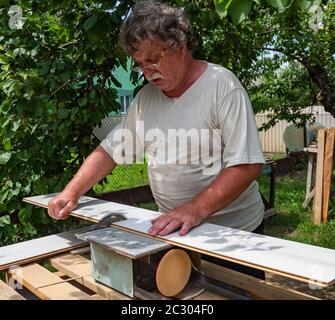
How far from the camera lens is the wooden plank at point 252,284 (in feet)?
5.02

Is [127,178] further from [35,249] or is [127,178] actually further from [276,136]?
[276,136]

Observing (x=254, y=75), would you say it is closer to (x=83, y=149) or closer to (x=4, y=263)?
(x=83, y=149)

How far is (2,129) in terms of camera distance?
2.67 metres

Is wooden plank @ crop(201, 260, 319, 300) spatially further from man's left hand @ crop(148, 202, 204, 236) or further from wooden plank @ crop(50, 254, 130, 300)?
wooden plank @ crop(50, 254, 130, 300)

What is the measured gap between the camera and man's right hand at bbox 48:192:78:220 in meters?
2.02

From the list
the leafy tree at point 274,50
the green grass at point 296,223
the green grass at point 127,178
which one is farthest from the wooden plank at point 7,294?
the green grass at point 127,178

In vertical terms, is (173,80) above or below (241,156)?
above

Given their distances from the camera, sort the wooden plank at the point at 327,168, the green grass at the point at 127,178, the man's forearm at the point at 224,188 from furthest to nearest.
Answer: the green grass at the point at 127,178
the wooden plank at the point at 327,168
the man's forearm at the point at 224,188

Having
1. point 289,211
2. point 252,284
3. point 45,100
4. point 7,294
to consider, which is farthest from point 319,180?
point 7,294

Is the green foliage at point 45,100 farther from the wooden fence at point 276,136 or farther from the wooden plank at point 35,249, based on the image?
the wooden fence at point 276,136

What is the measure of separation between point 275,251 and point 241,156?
18.3 inches

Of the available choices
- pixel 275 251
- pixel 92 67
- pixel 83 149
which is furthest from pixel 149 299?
pixel 92 67

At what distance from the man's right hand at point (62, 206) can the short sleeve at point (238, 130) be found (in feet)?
2.49

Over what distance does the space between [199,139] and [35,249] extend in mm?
862
